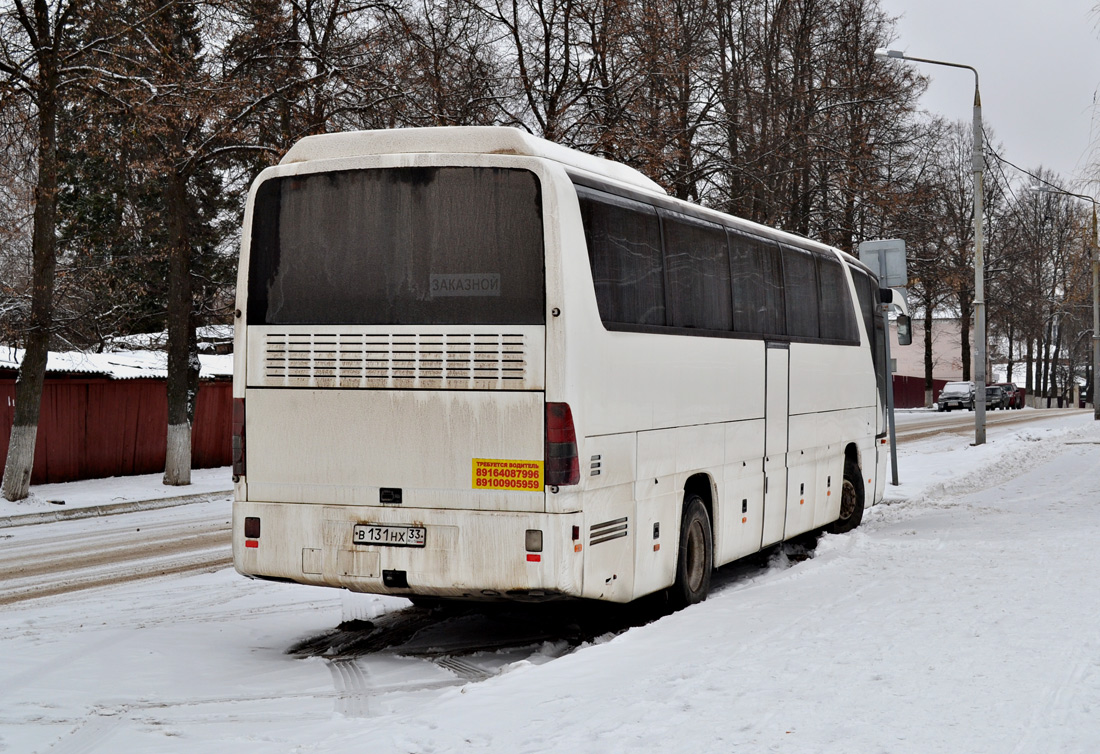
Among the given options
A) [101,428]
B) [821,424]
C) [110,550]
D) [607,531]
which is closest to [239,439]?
[607,531]

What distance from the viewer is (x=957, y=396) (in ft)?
210

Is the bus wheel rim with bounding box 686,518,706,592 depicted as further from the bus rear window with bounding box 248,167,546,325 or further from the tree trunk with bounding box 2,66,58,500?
the tree trunk with bounding box 2,66,58,500

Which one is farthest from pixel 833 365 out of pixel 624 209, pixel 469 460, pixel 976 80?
pixel 976 80

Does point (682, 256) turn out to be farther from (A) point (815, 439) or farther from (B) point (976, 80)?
(B) point (976, 80)

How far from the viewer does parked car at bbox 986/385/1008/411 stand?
238 ft

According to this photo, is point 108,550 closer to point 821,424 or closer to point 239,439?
point 239,439

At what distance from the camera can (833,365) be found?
1331cm

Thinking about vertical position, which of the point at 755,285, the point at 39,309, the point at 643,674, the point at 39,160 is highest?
the point at 39,160

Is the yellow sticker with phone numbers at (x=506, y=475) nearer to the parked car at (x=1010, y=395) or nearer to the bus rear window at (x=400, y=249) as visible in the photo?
the bus rear window at (x=400, y=249)

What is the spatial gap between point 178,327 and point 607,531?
15.9 meters

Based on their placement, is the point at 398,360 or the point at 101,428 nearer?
the point at 398,360

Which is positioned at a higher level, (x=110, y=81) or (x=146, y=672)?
(x=110, y=81)

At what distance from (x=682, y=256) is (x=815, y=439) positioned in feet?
13.2

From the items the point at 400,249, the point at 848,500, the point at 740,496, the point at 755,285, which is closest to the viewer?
the point at 400,249
